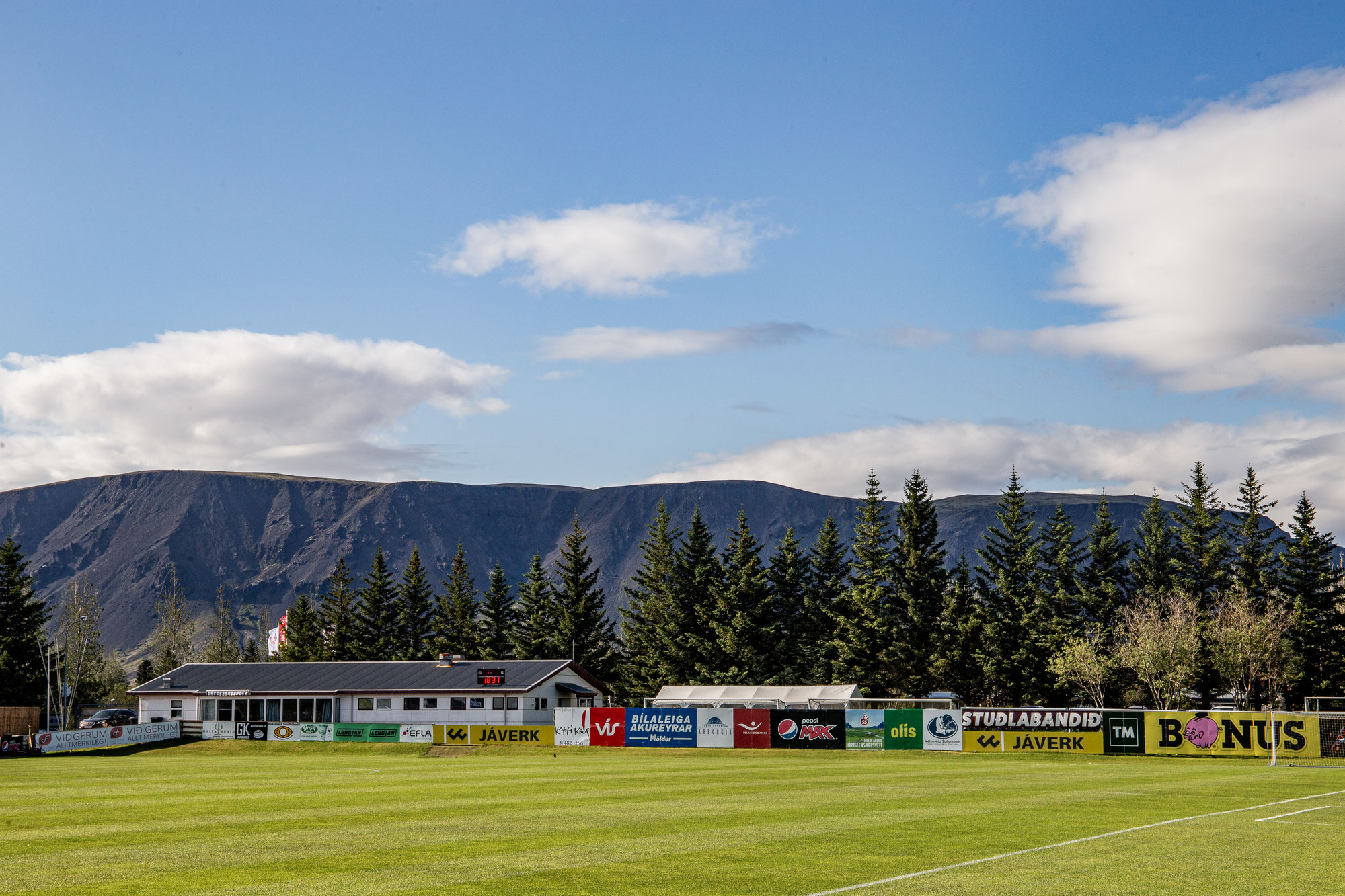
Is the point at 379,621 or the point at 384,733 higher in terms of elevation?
the point at 379,621

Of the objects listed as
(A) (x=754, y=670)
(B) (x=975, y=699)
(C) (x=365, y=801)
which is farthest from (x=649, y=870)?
(B) (x=975, y=699)

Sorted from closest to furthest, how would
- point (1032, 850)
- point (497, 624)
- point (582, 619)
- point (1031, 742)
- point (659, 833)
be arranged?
point (1032, 850) → point (659, 833) → point (1031, 742) → point (582, 619) → point (497, 624)

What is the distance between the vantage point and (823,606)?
95812 mm

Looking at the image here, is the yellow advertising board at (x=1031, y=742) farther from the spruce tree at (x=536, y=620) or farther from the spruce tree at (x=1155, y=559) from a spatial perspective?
the spruce tree at (x=536, y=620)

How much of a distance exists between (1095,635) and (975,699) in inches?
428

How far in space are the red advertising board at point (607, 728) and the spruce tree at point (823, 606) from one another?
30835mm


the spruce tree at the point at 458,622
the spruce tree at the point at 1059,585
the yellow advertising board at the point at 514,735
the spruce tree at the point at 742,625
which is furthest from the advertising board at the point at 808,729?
the spruce tree at the point at 458,622

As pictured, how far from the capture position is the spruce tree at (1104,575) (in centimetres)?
9344

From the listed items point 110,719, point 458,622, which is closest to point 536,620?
point 458,622

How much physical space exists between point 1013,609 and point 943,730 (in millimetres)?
38836

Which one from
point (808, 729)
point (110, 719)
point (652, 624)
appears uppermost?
point (652, 624)

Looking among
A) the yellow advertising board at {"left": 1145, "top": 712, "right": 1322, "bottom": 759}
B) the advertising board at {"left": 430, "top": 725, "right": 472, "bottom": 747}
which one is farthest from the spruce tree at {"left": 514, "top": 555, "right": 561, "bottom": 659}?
the yellow advertising board at {"left": 1145, "top": 712, "right": 1322, "bottom": 759}

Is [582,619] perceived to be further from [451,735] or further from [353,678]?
[451,735]

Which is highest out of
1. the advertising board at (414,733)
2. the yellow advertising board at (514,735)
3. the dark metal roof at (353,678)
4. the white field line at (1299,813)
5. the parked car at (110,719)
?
the white field line at (1299,813)
